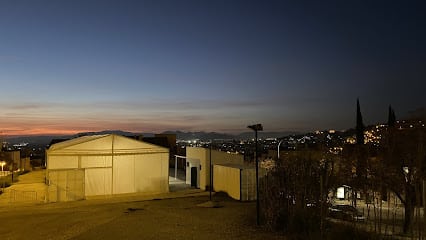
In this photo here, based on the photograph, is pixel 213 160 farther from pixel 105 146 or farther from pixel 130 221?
pixel 130 221

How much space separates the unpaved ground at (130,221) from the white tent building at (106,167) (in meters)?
1.60

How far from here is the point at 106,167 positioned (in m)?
20.6

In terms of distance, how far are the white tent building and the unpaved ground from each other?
63.1 inches

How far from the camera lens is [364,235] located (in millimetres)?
9578

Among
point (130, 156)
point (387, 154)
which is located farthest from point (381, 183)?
point (130, 156)

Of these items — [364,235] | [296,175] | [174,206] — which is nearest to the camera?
[364,235]

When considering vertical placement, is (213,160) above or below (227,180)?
above

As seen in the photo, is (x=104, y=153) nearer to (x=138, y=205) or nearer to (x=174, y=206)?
(x=138, y=205)

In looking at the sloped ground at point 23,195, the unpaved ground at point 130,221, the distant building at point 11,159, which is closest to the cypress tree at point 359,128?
the unpaved ground at point 130,221

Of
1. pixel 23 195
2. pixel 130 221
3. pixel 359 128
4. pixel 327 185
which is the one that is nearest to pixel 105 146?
pixel 23 195

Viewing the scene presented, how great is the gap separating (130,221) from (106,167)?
8.11 metres

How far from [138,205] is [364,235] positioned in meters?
10.4

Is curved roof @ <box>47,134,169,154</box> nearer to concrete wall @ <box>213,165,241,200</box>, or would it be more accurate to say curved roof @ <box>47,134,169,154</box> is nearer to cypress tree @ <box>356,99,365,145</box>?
concrete wall @ <box>213,165,241,200</box>

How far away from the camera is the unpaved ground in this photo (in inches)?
437
